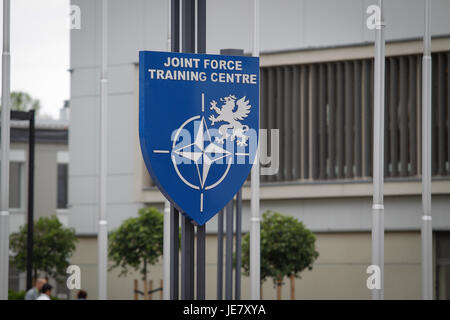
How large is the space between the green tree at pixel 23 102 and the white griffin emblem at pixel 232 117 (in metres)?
45.9

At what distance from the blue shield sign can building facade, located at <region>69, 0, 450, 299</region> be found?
15.3m

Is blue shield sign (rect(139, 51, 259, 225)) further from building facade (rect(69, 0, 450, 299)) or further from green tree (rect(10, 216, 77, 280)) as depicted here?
green tree (rect(10, 216, 77, 280))

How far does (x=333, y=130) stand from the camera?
73.2 feet

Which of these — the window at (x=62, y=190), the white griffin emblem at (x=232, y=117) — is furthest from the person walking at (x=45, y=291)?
the window at (x=62, y=190)

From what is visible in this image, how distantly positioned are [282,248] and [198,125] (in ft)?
42.5

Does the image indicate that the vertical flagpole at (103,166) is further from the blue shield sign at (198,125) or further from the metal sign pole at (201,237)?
the blue shield sign at (198,125)

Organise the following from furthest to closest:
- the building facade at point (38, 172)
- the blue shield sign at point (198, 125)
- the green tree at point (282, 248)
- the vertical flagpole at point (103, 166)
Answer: the building facade at point (38, 172)
the green tree at point (282, 248)
the vertical flagpole at point (103, 166)
the blue shield sign at point (198, 125)

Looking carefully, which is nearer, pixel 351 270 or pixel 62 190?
pixel 351 270

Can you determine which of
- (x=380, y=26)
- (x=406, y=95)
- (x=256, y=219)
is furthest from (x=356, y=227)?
(x=380, y=26)

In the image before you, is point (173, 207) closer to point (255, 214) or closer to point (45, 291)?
point (45, 291)

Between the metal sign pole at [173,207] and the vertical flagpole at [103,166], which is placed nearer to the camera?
the metal sign pole at [173,207]

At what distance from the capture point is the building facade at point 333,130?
21016 millimetres

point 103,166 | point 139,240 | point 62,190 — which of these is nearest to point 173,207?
point 103,166

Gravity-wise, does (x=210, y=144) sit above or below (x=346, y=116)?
below
